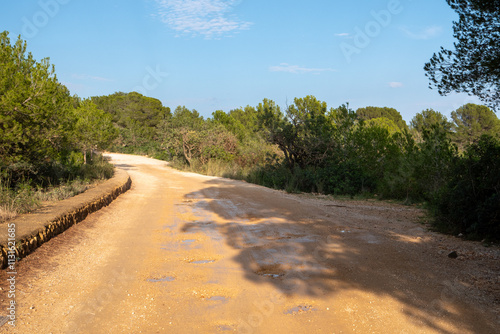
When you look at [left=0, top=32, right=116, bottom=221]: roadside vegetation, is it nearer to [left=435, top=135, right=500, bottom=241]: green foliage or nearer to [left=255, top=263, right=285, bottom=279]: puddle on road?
[left=255, top=263, right=285, bottom=279]: puddle on road

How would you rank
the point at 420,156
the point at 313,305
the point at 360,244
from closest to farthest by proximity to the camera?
the point at 313,305 < the point at 360,244 < the point at 420,156

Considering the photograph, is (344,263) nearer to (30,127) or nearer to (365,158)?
(30,127)

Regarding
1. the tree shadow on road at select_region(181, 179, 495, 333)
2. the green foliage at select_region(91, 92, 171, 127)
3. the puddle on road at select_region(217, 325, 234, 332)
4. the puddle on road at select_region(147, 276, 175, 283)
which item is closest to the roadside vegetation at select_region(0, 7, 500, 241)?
the tree shadow on road at select_region(181, 179, 495, 333)

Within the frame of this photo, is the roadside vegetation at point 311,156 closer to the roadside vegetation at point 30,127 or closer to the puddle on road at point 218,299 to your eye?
the roadside vegetation at point 30,127

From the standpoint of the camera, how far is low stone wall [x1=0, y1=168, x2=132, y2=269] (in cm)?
506

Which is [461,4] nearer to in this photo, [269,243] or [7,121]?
[269,243]

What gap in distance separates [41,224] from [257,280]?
3861mm

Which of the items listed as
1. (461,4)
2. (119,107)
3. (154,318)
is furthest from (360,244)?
(119,107)

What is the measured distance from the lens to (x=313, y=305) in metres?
3.86

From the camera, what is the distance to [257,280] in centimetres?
459

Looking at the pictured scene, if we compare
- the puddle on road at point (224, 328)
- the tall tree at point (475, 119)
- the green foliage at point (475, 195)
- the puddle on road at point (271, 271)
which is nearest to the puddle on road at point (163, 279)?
the puddle on road at point (271, 271)

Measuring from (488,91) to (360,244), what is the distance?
4093 mm

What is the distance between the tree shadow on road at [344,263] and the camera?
3.89m

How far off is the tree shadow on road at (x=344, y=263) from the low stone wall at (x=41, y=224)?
2.27m
